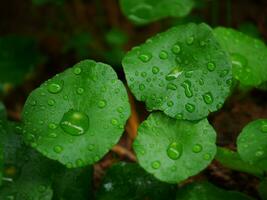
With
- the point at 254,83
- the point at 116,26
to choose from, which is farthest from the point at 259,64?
the point at 116,26

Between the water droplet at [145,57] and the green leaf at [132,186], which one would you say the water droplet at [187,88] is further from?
the green leaf at [132,186]

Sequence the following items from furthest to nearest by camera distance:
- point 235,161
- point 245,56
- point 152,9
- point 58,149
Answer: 1. point 152,9
2. point 245,56
3. point 235,161
4. point 58,149

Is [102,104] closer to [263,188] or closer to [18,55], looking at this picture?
[263,188]

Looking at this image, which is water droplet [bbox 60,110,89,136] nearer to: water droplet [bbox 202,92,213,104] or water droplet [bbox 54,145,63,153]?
water droplet [bbox 54,145,63,153]

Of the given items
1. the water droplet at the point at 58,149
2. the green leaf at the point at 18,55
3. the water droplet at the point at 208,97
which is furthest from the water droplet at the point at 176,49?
the green leaf at the point at 18,55

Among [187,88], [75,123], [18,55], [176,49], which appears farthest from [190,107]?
[18,55]

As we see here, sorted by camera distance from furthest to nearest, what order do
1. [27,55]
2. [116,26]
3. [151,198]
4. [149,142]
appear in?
1. [116,26]
2. [27,55]
3. [151,198]
4. [149,142]

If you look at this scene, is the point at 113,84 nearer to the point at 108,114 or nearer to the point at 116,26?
the point at 108,114
